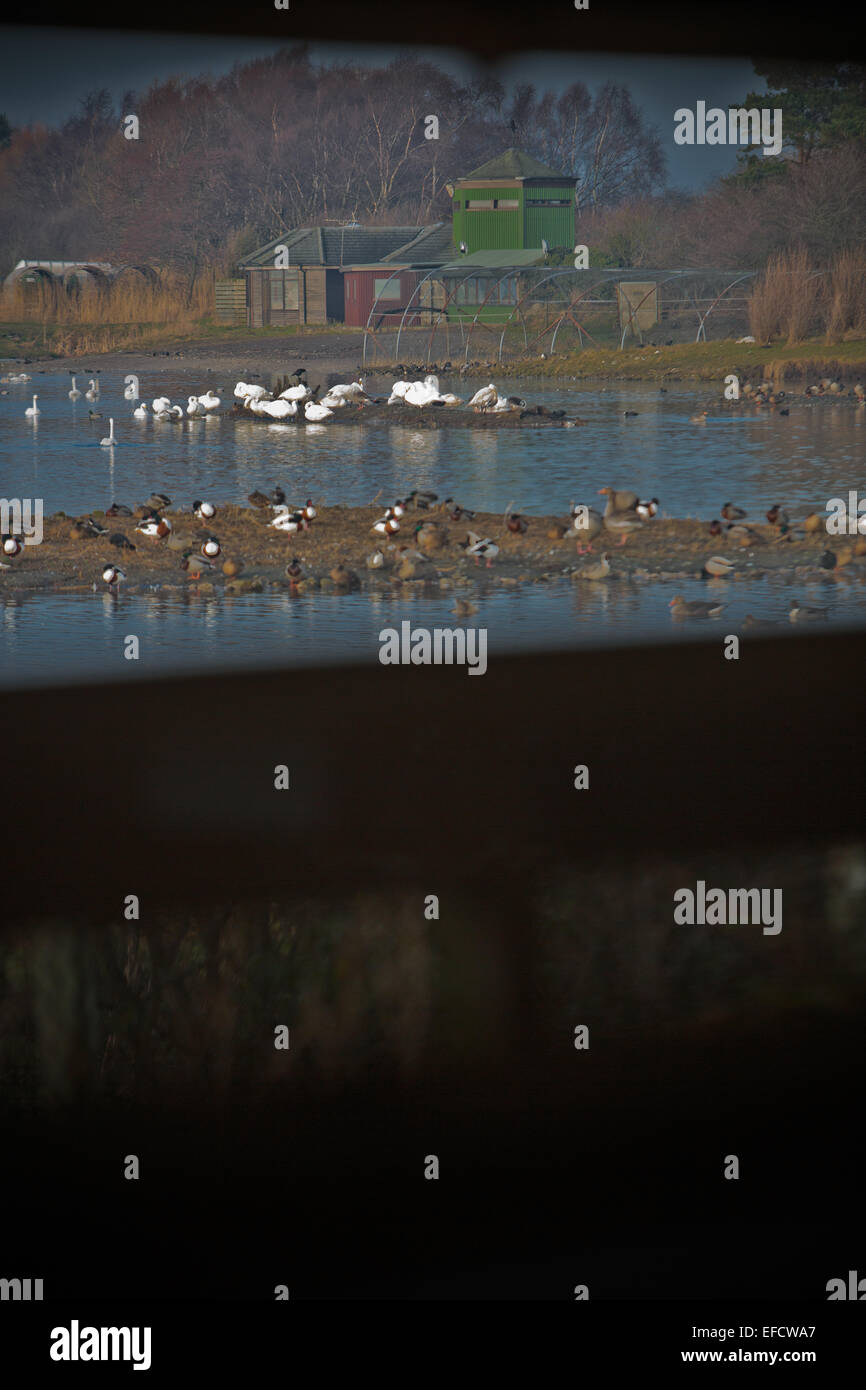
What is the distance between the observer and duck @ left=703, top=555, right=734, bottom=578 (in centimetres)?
1176

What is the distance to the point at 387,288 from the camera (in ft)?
142

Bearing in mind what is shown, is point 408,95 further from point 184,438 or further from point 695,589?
Result: point 695,589

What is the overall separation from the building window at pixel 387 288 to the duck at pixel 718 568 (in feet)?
107

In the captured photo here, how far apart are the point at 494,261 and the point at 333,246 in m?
5.16

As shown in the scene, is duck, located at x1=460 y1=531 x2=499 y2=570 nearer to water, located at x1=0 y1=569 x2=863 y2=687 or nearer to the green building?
water, located at x1=0 y1=569 x2=863 y2=687

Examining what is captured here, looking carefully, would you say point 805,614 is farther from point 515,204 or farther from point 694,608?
point 515,204

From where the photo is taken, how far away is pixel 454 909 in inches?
233

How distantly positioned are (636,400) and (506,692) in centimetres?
1786

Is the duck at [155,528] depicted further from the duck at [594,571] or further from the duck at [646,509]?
the duck at [646,509]

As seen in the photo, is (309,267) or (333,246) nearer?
(333,246)

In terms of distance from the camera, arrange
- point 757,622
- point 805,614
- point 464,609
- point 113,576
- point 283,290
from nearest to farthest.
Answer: point 757,622 → point 805,614 → point 464,609 → point 113,576 → point 283,290
